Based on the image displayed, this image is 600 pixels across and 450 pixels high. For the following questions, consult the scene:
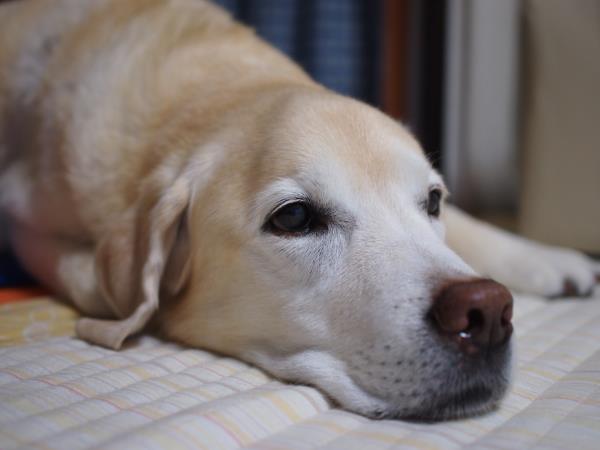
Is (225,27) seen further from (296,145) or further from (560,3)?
(560,3)

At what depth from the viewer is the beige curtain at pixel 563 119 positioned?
287 centimetres

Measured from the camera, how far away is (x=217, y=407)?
3.71 ft

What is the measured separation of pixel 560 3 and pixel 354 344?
91.0 inches

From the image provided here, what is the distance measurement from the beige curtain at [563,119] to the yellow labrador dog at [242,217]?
31.2 inches

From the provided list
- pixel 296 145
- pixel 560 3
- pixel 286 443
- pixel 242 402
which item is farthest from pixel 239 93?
pixel 560 3

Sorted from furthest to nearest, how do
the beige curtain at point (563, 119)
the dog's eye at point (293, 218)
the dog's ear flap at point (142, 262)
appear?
the beige curtain at point (563, 119) < the dog's ear flap at point (142, 262) < the dog's eye at point (293, 218)

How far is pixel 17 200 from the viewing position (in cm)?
221

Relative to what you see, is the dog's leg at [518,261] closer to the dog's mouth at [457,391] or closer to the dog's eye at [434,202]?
the dog's eye at [434,202]

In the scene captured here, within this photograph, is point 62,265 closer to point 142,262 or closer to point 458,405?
point 142,262

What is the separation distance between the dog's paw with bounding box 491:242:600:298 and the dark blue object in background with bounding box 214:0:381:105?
7.35ft

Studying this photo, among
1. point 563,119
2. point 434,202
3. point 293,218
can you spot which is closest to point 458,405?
point 293,218

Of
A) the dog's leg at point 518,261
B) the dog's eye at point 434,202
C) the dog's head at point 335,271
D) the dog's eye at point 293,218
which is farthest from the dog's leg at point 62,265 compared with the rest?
the dog's leg at point 518,261

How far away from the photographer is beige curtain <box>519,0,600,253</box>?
2.87m

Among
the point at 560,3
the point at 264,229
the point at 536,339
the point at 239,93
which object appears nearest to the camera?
the point at 264,229
